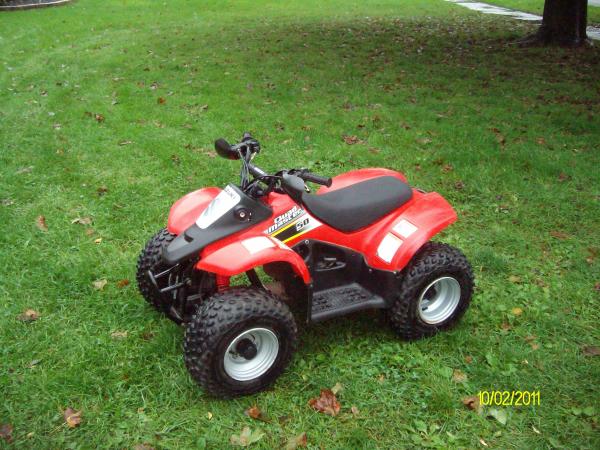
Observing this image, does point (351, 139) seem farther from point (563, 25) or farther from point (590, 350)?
point (563, 25)

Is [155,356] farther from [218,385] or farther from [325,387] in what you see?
[325,387]

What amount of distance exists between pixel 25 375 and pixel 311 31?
11.2 m

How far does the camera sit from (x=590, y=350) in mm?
3395

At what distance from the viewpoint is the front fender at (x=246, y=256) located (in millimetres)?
2697

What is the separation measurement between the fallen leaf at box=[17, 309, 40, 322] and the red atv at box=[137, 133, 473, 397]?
0.77 m

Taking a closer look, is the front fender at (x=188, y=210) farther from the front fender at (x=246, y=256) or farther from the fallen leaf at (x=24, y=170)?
the fallen leaf at (x=24, y=170)

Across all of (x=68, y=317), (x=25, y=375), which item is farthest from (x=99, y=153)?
(x=25, y=375)

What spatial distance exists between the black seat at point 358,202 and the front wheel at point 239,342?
567mm

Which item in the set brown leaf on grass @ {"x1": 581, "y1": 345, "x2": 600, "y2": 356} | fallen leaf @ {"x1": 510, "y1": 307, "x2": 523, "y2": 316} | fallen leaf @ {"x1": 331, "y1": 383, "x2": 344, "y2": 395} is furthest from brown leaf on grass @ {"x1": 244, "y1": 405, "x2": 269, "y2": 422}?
brown leaf on grass @ {"x1": 581, "y1": 345, "x2": 600, "y2": 356}

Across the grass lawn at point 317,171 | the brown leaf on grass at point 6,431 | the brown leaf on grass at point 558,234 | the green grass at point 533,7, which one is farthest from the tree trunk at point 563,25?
the brown leaf on grass at point 6,431

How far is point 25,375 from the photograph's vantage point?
3.15m

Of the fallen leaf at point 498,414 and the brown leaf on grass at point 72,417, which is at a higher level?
the brown leaf on grass at point 72,417

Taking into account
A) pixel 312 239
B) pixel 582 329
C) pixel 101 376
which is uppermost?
pixel 312 239

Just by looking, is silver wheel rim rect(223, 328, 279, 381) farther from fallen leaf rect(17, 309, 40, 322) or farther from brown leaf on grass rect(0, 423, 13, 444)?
fallen leaf rect(17, 309, 40, 322)
